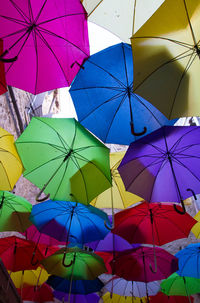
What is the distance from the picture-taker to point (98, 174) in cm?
369

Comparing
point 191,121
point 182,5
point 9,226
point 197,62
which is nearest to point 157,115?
point 197,62

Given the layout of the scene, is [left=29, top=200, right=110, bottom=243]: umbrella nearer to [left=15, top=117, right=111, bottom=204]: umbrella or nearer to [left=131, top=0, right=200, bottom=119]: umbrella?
[left=15, top=117, right=111, bottom=204]: umbrella

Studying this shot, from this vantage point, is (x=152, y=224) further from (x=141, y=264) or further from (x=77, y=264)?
(x=77, y=264)

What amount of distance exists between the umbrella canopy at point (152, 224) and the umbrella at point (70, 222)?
1.19ft

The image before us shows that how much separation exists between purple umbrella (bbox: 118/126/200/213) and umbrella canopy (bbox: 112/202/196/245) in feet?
2.05

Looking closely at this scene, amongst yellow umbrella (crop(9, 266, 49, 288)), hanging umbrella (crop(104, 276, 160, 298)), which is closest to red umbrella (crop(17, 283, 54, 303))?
yellow umbrella (crop(9, 266, 49, 288))

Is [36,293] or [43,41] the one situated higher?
[43,41]

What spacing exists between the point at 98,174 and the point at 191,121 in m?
8.19

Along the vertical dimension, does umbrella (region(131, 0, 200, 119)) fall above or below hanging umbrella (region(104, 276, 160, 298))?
above

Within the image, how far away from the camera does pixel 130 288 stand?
6.42 m

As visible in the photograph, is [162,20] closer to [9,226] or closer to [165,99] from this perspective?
[165,99]

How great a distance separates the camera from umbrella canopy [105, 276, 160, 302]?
20.3ft

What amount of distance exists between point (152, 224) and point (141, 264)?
1330 mm

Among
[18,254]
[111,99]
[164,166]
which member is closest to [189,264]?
[164,166]
